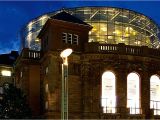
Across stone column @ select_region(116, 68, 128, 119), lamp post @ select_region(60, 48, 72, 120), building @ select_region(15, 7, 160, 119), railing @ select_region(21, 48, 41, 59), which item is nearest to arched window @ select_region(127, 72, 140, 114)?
building @ select_region(15, 7, 160, 119)

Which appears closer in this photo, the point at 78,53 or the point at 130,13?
the point at 78,53

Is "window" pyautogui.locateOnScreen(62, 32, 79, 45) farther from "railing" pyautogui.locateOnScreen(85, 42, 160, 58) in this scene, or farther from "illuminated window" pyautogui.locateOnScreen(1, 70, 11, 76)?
"illuminated window" pyautogui.locateOnScreen(1, 70, 11, 76)

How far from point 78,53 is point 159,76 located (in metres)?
11.9

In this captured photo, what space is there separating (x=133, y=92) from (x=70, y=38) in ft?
35.6

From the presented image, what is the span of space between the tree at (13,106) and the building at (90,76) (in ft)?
9.04

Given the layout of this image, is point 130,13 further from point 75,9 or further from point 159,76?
point 159,76

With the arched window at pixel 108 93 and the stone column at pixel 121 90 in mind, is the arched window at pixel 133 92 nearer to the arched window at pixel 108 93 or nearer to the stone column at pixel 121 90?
the stone column at pixel 121 90

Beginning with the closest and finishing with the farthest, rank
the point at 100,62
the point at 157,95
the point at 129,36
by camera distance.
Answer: the point at 100,62 → the point at 157,95 → the point at 129,36

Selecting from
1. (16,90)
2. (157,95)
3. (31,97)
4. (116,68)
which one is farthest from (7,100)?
(157,95)

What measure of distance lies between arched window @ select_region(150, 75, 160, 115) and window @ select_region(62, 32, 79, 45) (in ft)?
37.8

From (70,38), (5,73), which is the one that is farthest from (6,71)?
(70,38)

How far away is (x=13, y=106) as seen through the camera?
5450 cm

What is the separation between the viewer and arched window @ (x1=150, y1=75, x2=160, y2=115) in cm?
5744

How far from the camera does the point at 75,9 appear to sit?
71.0m
